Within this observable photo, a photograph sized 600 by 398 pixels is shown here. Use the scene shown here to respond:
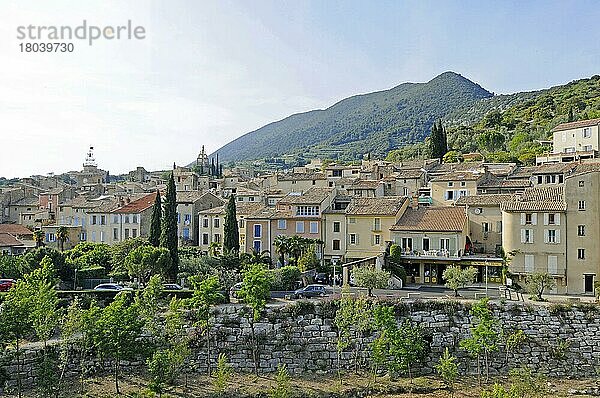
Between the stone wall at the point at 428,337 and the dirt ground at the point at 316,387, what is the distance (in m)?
1.21

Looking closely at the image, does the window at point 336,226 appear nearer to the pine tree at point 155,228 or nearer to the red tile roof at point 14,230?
the pine tree at point 155,228

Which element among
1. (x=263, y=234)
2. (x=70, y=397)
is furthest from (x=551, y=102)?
(x=70, y=397)

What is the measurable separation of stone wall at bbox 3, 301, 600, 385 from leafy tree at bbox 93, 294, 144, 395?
4.41 meters

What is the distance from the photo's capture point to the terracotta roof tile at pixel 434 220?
51406 millimetres

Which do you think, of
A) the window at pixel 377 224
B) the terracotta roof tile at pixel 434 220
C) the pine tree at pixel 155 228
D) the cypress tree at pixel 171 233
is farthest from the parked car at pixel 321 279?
the pine tree at pixel 155 228

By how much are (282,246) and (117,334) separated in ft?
76.3

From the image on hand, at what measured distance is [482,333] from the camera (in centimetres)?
3556

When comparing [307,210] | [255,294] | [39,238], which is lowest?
[255,294]

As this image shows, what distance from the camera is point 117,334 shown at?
33406 mm

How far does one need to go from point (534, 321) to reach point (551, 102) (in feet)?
346

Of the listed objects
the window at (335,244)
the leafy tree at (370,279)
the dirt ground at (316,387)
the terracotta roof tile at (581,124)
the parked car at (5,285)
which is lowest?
the dirt ground at (316,387)

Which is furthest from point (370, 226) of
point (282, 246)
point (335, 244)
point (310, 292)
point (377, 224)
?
point (310, 292)

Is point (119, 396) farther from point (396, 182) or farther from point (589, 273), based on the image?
point (396, 182)

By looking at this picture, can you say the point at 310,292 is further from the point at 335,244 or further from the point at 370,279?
the point at 335,244
